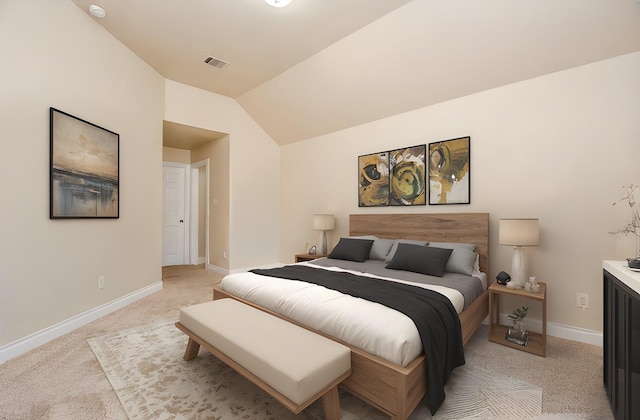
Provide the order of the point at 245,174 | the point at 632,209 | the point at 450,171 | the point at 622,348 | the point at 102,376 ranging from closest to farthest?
the point at 622,348 → the point at 102,376 → the point at 632,209 → the point at 450,171 → the point at 245,174

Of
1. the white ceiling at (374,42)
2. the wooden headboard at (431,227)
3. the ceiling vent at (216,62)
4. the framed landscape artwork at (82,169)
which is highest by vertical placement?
the ceiling vent at (216,62)

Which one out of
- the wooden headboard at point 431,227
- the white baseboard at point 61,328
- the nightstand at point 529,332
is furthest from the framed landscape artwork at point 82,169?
the nightstand at point 529,332

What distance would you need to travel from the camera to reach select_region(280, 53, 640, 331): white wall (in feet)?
7.83

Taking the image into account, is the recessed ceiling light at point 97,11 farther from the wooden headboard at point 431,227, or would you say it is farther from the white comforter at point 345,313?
the wooden headboard at point 431,227

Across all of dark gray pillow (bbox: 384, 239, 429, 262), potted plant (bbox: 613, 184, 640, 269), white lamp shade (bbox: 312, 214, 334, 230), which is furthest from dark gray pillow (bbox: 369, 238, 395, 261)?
potted plant (bbox: 613, 184, 640, 269)

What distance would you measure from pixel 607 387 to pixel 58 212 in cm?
431

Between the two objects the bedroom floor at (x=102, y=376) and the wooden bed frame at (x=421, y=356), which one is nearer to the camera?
the wooden bed frame at (x=421, y=356)

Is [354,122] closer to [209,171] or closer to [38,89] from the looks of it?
[209,171]

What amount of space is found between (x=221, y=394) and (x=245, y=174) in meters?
3.88

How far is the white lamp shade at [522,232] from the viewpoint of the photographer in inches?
95.3

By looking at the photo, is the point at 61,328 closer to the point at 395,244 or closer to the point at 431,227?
the point at 395,244

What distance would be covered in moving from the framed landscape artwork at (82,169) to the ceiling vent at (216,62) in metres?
1.46

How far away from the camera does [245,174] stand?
5109 millimetres

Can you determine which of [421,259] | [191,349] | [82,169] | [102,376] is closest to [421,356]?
[421,259]
